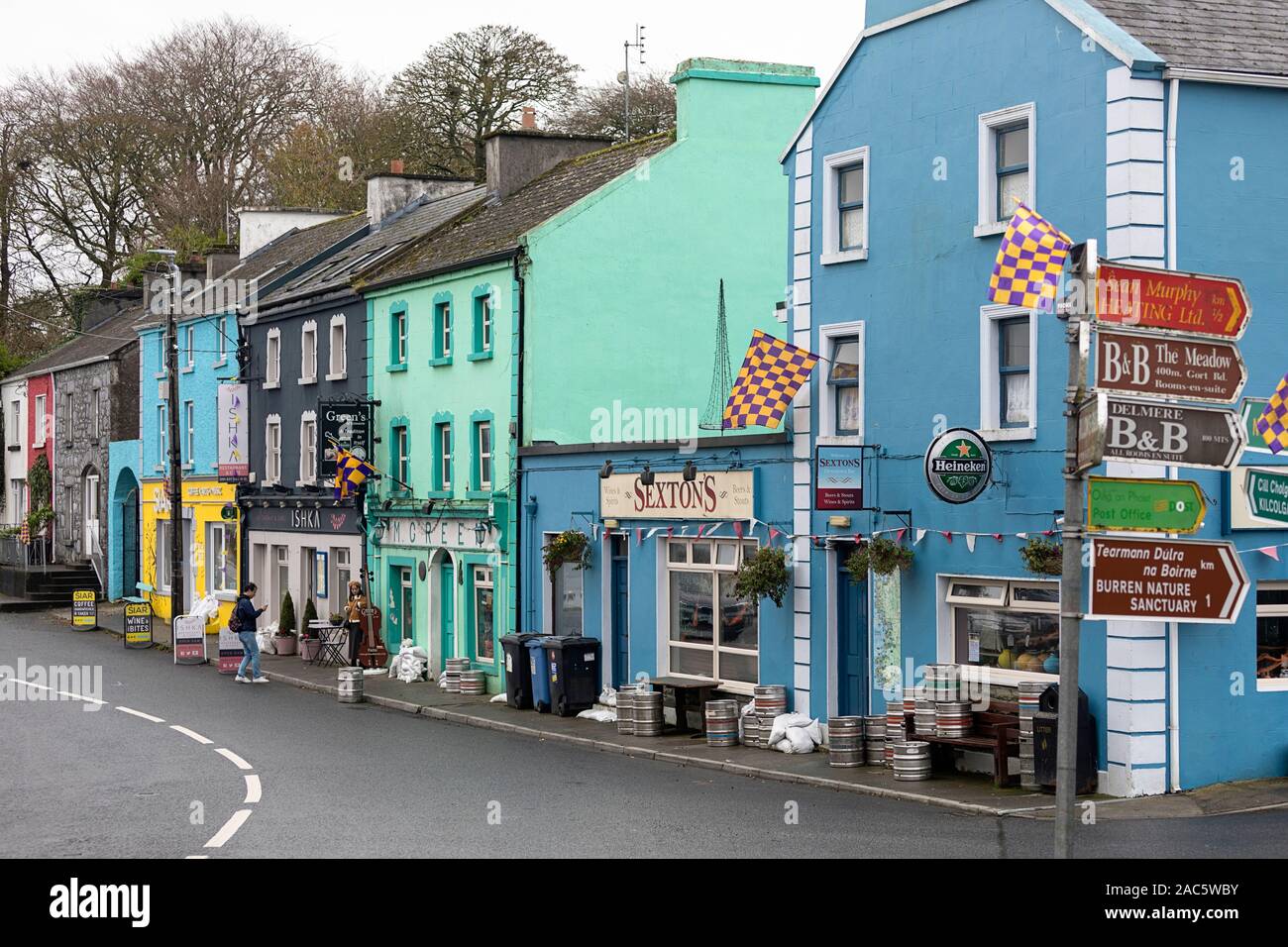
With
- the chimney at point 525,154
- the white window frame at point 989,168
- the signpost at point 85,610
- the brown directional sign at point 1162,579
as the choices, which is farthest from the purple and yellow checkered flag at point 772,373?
the signpost at point 85,610

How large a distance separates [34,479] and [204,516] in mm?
18582

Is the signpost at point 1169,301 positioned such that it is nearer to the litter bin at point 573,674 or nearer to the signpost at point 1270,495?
the signpost at point 1270,495

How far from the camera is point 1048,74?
1938cm

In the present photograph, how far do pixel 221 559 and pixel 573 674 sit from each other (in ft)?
68.8

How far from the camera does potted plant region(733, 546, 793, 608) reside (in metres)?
22.6

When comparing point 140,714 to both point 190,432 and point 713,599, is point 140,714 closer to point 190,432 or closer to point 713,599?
point 713,599

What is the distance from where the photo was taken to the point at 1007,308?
19.7 m

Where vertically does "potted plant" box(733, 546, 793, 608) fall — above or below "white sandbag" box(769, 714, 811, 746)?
above

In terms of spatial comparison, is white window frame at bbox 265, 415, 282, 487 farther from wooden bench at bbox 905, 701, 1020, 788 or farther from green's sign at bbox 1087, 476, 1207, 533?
green's sign at bbox 1087, 476, 1207, 533

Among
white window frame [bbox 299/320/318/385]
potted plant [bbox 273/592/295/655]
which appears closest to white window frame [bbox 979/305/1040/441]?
white window frame [bbox 299/320/318/385]

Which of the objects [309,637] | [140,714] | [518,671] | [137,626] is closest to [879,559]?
[518,671]

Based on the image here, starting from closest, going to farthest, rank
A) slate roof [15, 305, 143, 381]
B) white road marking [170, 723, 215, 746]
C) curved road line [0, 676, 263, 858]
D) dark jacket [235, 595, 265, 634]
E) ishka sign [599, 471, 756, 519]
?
curved road line [0, 676, 263, 858], white road marking [170, 723, 215, 746], ishka sign [599, 471, 756, 519], dark jacket [235, 595, 265, 634], slate roof [15, 305, 143, 381]

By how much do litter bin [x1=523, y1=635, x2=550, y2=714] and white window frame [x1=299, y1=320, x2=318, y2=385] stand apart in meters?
13.8
